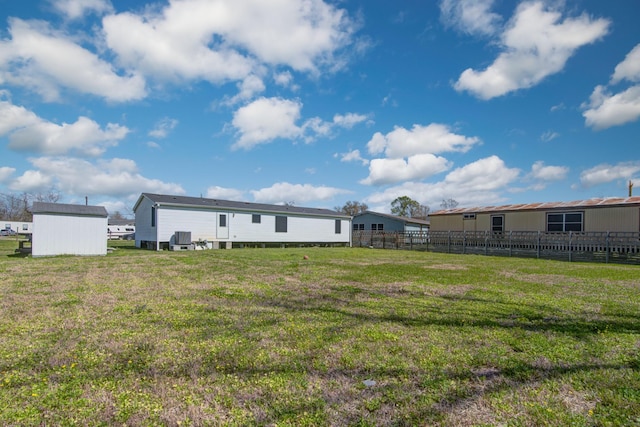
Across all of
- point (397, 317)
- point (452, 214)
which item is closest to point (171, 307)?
point (397, 317)

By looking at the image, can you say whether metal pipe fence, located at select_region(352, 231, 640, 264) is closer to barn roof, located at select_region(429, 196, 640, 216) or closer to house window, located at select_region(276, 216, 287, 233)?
barn roof, located at select_region(429, 196, 640, 216)

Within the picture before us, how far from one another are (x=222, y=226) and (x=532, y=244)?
16.9 m

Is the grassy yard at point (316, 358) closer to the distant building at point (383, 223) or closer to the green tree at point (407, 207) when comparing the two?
the distant building at point (383, 223)

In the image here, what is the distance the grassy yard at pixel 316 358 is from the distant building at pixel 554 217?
13508 millimetres

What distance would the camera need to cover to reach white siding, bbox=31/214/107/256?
509 inches

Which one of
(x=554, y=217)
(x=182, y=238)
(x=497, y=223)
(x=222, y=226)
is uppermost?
(x=554, y=217)

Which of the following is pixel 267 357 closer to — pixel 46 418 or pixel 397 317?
pixel 46 418

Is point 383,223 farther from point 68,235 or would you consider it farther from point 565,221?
point 68,235

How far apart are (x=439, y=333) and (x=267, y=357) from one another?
2.01 meters

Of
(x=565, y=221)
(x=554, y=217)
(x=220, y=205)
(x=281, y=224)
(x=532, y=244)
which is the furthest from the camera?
(x=281, y=224)

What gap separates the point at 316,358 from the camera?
10.4ft

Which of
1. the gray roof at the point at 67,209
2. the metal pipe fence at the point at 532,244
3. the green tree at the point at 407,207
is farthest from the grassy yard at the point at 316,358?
the green tree at the point at 407,207

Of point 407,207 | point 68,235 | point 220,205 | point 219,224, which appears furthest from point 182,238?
point 407,207

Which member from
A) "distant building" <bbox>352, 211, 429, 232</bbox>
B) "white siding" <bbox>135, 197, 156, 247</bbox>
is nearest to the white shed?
"white siding" <bbox>135, 197, 156, 247</bbox>
